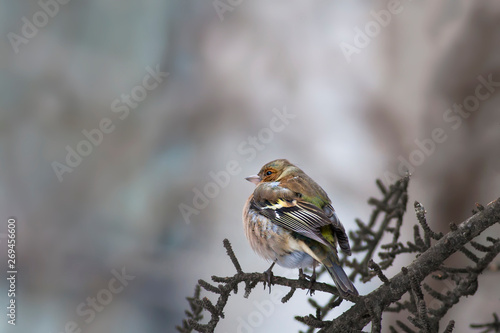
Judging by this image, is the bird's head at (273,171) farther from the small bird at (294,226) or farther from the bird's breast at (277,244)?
the bird's breast at (277,244)

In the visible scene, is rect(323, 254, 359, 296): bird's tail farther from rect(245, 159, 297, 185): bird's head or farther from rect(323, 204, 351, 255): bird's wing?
rect(245, 159, 297, 185): bird's head

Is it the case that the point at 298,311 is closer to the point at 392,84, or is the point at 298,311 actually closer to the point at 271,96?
the point at 271,96

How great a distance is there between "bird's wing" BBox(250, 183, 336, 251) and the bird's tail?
0.13m

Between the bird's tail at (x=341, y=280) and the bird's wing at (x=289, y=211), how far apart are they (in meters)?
0.13

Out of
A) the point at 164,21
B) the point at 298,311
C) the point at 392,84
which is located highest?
the point at 164,21

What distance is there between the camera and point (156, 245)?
508cm

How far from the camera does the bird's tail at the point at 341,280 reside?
2.37 meters

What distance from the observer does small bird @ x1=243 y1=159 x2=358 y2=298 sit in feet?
9.39

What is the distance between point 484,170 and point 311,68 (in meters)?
1.92

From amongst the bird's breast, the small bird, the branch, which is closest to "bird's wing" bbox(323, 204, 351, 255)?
the small bird

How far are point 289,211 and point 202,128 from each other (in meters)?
2.49

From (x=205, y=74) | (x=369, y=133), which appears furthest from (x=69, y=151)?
(x=369, y=133)

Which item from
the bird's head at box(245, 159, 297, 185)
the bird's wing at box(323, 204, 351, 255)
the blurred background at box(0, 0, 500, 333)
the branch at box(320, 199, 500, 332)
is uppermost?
the blurred background at box(0, 0, 500, 333)

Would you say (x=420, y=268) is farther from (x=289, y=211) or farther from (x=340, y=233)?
(x=289, y=211)
